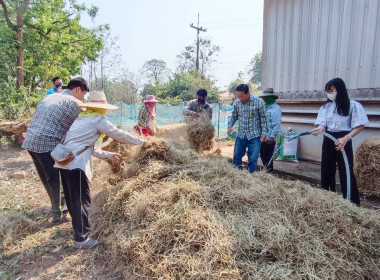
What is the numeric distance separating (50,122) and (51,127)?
6 centimetres

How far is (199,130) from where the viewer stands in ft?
17.4

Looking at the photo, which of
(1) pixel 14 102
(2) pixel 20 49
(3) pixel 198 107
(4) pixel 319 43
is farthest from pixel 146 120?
(2) pixel 20 49

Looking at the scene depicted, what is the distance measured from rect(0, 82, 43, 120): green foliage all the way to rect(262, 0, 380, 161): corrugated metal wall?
7.86 m

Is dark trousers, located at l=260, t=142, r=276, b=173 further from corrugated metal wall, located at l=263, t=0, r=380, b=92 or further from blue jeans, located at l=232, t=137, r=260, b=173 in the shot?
corrugated metal wall, located at l=263, t=0, r=380, b=92

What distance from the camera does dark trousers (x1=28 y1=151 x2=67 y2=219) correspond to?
3299mm

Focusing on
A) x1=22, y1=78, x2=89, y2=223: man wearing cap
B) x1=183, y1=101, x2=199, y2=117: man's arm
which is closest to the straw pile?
x1=183, y1=101, x2=199, y2=117: man's arm

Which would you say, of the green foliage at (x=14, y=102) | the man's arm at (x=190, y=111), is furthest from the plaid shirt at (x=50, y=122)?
the green foliage at (x=14, y=102)

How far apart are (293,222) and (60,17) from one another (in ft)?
38.5

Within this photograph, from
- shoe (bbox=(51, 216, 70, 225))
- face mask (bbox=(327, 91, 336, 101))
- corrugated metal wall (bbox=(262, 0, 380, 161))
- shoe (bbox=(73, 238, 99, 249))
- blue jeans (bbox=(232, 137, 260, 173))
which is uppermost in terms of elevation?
corrugated metal wall (bbox=(262, 0, 380, 161))

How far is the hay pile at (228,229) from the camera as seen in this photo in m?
1.99

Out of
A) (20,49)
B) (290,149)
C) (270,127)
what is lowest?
(290,149)

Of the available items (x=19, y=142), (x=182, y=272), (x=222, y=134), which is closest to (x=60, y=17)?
(x=19, y=142)

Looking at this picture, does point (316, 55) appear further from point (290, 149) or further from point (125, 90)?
point (125, 90)

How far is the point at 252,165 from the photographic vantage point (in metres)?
4.34
